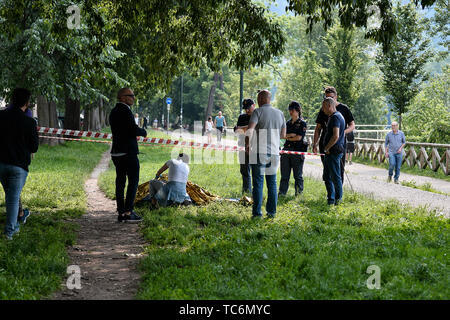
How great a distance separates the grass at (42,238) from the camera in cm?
473

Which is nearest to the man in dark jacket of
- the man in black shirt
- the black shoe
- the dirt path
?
the dirt path

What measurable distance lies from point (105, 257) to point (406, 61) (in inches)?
748

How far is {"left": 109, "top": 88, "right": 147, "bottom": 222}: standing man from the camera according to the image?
7.95 metres

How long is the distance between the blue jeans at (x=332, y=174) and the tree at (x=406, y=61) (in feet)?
44.1

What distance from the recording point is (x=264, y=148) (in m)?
7.82

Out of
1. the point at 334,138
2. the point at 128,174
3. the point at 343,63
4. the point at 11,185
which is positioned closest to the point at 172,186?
the point at 128,174

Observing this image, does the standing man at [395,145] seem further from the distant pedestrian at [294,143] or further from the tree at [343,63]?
the tree at [343,63]

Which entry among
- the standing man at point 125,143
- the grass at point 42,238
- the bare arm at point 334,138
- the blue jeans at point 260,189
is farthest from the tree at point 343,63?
the standing man at point 125,143

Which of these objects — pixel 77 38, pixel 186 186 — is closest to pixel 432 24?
pixel 77 38

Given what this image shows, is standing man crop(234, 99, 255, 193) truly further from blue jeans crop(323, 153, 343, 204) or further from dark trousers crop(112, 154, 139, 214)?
dark trousers crop(112, 154, 139, 214)

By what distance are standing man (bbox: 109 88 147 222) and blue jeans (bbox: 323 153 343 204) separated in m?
3.38

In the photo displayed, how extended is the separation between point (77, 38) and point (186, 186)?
24.1 ft

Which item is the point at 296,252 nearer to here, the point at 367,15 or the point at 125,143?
the point at 125,143

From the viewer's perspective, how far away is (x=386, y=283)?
467 cm
